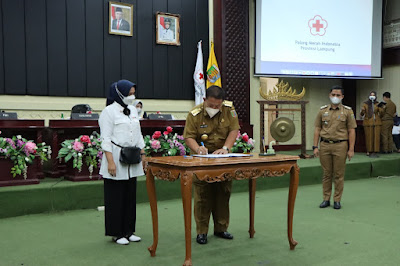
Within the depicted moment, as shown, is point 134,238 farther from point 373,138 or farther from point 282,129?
point 373,138

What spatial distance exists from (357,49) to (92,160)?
20.2ft

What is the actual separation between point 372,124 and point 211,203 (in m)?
5.99

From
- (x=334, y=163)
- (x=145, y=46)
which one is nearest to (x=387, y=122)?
(x=334, y=163)

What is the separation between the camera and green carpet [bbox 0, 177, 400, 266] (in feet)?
9.11


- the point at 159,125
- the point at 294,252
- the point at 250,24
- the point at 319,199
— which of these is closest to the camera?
the point at 294,252

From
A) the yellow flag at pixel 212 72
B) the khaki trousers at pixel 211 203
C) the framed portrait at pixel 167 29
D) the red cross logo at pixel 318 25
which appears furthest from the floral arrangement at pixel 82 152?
the red cross logo at pixel 318 25

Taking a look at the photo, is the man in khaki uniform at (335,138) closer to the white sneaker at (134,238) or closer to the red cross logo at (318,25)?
the white sneaker at (134,238)

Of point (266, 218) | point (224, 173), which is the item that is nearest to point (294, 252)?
point (224, 173)

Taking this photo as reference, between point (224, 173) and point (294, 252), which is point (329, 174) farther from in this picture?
point (224, 173)

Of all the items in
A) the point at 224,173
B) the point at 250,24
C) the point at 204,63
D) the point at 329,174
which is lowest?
the point at 329,174

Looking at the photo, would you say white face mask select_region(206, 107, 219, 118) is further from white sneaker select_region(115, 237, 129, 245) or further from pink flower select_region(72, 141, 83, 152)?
pink flower select_region(72, 141, 83, 152)

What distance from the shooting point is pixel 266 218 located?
4012mm

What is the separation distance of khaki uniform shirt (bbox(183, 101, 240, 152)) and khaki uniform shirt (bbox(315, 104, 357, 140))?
64.2 inches

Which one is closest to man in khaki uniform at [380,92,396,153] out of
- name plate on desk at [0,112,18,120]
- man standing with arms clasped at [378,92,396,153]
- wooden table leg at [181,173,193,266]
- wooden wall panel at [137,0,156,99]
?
man standing with arms clasped at [378,92,396,153]
